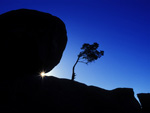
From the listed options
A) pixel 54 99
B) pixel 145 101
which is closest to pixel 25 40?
pixel 54 99

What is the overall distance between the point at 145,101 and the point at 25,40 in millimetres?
13654

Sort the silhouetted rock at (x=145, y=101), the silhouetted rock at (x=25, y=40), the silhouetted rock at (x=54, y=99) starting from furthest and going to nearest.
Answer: the silhouetted rock at (x=145, y=101)
the silhouetted rock at (x=25, y=40)
the silhouetted rock at (x=54, y=99)

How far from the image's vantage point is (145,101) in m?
12.3

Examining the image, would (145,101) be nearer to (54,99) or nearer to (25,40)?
(54,99)

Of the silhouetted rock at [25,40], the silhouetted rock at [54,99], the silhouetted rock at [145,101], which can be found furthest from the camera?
the silhouetted rock at [145,101]

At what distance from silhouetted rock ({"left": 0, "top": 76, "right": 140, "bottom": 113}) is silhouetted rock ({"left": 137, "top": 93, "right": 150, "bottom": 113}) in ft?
3.42

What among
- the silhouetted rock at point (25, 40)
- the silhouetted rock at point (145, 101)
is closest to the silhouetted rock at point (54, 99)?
the silhouetted rock at point (145, 101)

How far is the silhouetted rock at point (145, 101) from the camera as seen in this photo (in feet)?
38.9

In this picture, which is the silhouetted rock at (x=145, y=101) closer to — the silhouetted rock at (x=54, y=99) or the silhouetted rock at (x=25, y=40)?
the silhouetted rock at (x=54, y=99)

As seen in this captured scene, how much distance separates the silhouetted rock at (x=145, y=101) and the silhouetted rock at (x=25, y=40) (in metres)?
11.1

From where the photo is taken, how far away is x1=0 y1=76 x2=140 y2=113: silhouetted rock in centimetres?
752

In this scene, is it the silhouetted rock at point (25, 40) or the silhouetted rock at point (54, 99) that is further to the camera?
the silhouetted rock at point (25, 40)

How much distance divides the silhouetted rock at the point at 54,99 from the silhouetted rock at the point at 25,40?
5.86 ft

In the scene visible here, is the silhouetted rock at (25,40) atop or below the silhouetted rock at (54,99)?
atop
